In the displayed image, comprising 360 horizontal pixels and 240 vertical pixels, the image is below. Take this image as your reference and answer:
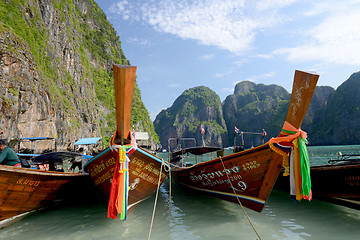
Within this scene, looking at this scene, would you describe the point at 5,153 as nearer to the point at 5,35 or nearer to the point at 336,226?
the point at 336,226

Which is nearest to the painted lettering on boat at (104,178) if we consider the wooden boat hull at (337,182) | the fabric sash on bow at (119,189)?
the fabric sash on bow at (119,189)

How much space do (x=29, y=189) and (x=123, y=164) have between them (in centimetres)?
313

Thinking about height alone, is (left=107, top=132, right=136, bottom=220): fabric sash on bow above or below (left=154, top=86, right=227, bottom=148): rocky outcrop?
below

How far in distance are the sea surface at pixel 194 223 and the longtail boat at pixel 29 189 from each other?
32cm

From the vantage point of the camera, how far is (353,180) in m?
5.55

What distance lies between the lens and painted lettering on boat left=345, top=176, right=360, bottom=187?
544 centimetres

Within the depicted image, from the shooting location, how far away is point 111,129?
4738 centimetres

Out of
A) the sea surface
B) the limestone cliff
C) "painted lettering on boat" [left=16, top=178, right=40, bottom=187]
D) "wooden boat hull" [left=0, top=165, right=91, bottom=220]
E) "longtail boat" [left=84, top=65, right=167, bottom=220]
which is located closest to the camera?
"longtail boat" [left=84, top=65, right=167, bottom=220]

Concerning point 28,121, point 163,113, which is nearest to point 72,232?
point 28,121

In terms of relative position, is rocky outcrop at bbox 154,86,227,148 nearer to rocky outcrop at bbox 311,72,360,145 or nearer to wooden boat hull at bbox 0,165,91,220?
rocky outcrop at bbox 311,72,360,145

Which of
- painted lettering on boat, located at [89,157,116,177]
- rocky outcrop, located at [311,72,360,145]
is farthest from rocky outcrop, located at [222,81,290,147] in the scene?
painted lettering on boat, located at [89,157,116,177]

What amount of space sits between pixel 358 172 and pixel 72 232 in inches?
298

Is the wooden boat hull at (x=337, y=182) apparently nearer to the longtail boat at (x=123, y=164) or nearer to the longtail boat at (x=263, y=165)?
the longtail boat at (x=263, y=165)

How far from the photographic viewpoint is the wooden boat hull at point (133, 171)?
5.79m
